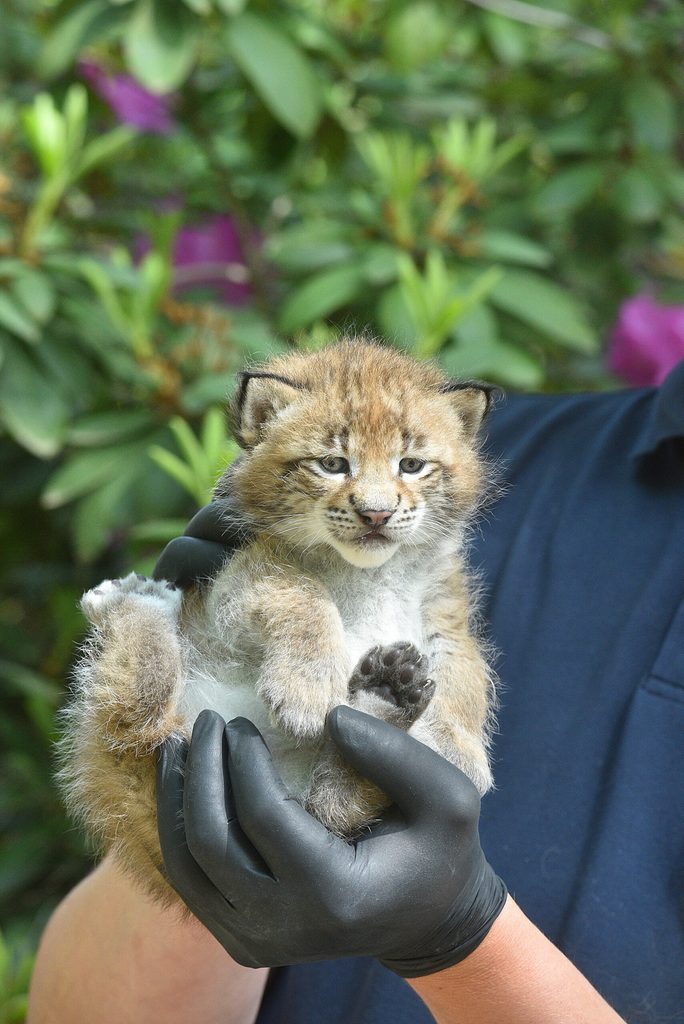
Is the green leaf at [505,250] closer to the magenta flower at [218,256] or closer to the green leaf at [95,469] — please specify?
the magenta flower at [218,256]

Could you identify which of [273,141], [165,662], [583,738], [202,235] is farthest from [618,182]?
[165,662]

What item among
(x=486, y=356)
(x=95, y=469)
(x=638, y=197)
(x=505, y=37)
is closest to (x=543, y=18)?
(x=505, y=37)

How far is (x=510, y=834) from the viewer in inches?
71.1

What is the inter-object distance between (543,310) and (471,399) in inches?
70.2

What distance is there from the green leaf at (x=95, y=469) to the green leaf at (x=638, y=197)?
1894mm

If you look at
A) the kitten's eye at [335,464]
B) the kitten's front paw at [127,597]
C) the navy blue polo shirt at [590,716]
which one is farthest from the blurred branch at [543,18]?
the kitten's front paw at [127,597]

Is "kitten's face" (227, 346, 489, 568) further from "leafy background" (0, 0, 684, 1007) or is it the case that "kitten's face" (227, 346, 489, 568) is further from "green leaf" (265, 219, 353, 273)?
"green leaf" (265, 219, 353, 273)

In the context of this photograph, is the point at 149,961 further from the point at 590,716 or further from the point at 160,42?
the point at 160,42

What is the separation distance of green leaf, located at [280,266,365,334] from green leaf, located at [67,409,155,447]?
1.72 ft

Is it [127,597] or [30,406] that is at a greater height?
[127,597]

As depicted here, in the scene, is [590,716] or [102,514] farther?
[102,514]

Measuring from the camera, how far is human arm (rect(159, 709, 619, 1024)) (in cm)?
131

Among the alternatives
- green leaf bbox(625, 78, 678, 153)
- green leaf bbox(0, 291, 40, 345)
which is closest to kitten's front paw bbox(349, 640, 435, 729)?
green leaf bbox(0, 291, 40, 345)

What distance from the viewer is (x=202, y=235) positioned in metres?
3.73
